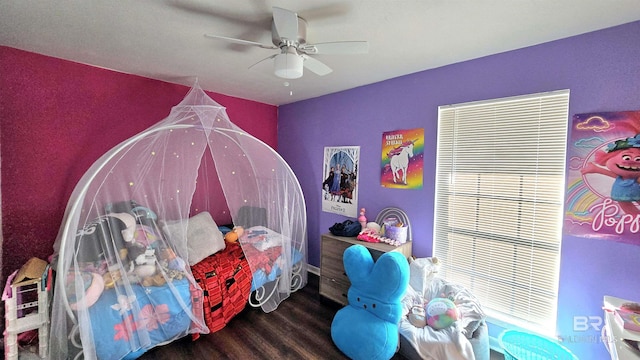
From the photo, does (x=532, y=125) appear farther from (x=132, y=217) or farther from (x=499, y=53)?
(x=132, y=217)

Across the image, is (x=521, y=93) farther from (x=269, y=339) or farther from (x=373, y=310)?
(x=269, y=339)

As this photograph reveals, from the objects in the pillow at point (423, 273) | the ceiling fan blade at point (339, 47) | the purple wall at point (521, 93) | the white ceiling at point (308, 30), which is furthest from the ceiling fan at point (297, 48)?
the pillow at point (423, 273)

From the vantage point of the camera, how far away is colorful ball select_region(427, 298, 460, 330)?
1909 mm

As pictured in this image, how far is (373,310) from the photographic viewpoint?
2078 mm

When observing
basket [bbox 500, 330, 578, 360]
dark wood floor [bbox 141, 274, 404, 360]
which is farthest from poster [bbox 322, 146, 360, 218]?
basket [bbox 500, 330, 578, 360]

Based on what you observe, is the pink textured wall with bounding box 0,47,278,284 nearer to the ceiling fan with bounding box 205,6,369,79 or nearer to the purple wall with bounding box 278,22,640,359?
the ceiling fan with bounding box 205,6,369,79

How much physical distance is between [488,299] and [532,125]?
1537 mm

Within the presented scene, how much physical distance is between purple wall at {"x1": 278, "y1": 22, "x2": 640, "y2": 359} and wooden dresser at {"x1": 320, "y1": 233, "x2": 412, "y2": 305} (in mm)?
514

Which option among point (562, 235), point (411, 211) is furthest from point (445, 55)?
point (562, 235)

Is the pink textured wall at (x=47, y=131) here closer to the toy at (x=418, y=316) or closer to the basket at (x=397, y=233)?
the basket at (x=397, y=233)

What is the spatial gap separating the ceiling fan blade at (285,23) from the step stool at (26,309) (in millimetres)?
2464

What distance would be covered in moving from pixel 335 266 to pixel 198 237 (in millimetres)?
1534

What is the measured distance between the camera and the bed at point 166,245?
5.59ft

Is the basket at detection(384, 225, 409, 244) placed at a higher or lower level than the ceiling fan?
lower
